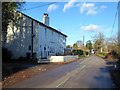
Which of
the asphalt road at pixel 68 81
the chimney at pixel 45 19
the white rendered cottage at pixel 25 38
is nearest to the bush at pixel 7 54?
the white rendered cottage at pixel 25 38

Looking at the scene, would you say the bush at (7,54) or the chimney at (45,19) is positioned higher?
the chimney at (45,19)

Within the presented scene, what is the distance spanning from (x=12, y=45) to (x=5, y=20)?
1762 cm

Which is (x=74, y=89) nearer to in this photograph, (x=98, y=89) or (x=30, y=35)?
(x=98, y=89)

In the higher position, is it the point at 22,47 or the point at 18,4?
the point at 18,4

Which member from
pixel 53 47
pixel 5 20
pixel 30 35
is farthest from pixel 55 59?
pixel 5 20

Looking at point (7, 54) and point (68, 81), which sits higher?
point (7, 54)

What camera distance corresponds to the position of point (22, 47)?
44.9 metres

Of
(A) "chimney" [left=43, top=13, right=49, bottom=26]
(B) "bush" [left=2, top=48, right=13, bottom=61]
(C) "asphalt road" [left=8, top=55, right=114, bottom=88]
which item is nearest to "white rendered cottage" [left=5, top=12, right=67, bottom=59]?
(B) "bush" [left=2, top=48, right=13, bottom=61]

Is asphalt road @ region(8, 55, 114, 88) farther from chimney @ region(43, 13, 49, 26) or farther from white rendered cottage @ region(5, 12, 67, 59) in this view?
chimney @ region(43, 13, 49, 26)

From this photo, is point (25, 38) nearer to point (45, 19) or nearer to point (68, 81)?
point (45, 19)

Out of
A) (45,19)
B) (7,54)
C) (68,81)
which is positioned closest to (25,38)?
(7,54)

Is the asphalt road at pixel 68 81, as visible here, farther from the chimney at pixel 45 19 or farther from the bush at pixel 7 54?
the chimney at pixel 45 19

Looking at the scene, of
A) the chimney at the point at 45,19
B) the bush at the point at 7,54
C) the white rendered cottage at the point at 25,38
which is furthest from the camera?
the chimney at the point at 45,19

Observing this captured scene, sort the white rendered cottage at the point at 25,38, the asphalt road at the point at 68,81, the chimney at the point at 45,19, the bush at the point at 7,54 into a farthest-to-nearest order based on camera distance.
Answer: the chimney at the point at 45,19
the white rendered cottage at the point at 25,38
the bush at the point at 7,54
the asphalt road at the point at 68,81
